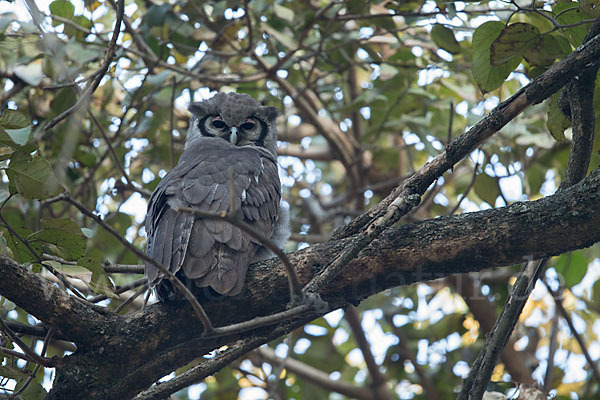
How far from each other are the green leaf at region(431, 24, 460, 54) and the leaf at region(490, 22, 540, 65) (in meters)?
0.99

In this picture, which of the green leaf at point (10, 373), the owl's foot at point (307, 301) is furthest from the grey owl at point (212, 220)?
the green leaf at point (10, 373)

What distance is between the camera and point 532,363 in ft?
20.6

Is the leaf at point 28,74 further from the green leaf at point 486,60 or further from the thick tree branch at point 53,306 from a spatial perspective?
the green leaf at point 486,60

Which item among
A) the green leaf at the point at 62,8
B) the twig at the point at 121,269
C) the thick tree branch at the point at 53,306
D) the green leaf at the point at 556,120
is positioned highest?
the green leaf at the point at 62,8

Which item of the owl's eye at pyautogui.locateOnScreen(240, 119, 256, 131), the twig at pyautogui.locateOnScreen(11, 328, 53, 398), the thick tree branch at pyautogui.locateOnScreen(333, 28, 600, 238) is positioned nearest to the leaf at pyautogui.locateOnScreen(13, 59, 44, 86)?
the owl's eye at pyautogui.locateOnScreen(240, 119, 256, 131)

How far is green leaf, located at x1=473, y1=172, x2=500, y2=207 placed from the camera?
14.6ft

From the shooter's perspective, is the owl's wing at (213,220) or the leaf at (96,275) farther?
the owl's wing at (213,220)

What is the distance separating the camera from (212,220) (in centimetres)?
340

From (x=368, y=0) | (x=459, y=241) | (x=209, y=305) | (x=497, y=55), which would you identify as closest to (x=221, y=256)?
(x=209, y=305)

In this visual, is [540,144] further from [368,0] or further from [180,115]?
[180,115]

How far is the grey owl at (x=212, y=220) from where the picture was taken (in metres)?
3.24

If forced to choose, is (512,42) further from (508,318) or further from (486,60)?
(508,318)

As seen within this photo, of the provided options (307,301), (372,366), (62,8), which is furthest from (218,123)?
(307,301)

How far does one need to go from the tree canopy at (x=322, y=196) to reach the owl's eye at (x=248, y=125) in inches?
13.6
